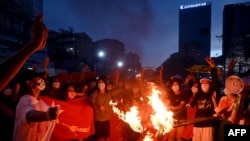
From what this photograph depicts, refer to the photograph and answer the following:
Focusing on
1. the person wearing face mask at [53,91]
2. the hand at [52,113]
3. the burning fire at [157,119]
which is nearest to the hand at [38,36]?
the hand at [52,113]

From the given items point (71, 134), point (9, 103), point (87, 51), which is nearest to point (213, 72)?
point (71, 134)

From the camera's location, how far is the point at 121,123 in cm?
924

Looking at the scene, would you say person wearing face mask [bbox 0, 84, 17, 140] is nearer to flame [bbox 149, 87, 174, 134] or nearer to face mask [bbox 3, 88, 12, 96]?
face mask [bbox 3, 88, 12, 96]

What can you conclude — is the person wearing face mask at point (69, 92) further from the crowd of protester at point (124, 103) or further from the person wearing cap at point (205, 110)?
the person wearing cap at point (205, 110)

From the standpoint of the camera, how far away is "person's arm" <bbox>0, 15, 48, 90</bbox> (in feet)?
5.61

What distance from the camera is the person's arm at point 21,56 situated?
1709mm

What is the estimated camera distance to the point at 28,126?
3.21 m

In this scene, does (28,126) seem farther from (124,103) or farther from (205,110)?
(124,103)

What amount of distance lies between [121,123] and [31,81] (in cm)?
593

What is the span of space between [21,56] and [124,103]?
6.81m

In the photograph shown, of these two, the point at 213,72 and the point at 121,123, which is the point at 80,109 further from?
the point at 213,72

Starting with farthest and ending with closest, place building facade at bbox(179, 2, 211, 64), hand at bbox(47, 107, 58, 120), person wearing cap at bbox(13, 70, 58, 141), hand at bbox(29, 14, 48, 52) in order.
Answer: building facade at bbox(179, 2, 211, 64), person wearing cap at bbox(13, 70, 58, 141), hand at bbox(47, 107, 58, 120), hand at bbox(29, 14, 48, 52)

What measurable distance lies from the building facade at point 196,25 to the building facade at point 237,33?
1533 inches

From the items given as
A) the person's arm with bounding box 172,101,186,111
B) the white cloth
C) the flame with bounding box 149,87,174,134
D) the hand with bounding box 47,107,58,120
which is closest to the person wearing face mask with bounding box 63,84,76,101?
the person's arm with bounding box 172,101,186,111
